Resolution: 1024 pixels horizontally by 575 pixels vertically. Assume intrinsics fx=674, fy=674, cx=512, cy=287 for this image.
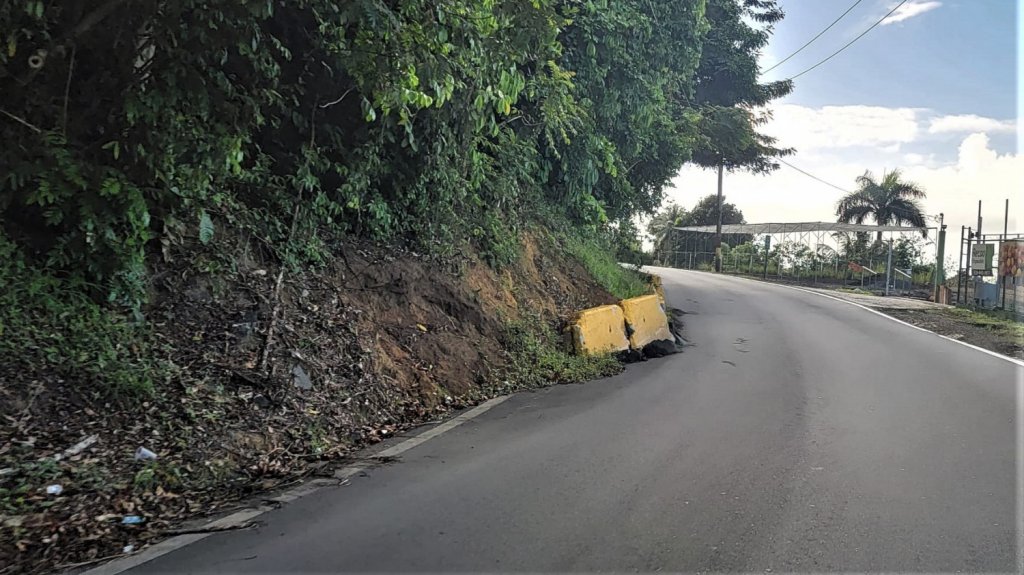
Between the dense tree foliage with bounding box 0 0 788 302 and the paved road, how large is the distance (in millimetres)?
2997

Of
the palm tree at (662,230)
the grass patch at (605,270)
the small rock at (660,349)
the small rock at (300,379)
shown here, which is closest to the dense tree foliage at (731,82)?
the grass patch at (605,270)

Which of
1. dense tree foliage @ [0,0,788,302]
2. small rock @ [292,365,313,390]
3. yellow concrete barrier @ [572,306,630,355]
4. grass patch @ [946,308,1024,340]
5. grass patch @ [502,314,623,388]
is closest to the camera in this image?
dense tree foliage @ [0,0,788,302]

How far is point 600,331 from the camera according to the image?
9.95 metres

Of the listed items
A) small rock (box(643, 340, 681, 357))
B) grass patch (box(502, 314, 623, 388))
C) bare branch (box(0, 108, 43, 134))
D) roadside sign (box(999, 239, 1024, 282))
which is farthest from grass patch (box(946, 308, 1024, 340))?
bare branch (box(0, 108, 43, 134))

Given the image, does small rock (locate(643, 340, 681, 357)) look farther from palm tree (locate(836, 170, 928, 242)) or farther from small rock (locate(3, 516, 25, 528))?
palm tree (locate(836, 170, 928, 242))

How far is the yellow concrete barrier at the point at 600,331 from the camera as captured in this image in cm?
957

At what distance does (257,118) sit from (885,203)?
1572 inches

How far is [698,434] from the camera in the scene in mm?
5938

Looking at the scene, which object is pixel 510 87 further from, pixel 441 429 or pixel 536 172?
pixel 536 172

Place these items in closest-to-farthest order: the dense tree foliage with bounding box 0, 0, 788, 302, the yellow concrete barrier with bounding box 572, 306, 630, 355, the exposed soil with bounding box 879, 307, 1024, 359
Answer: the dense tree foliage with bounding box 0, 0, 788, 302 → the yellow concrete barrier with bounding box 572, 306, 630, 355 → the exposed soil with bounding box 879, 307, 1024, 359

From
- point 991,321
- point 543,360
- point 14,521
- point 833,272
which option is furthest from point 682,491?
point 833,272

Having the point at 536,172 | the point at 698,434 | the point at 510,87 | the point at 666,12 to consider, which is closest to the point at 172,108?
the point at 510,87

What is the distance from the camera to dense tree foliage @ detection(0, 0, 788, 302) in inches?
209

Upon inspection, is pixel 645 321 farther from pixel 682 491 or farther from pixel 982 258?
pixel 982 258
